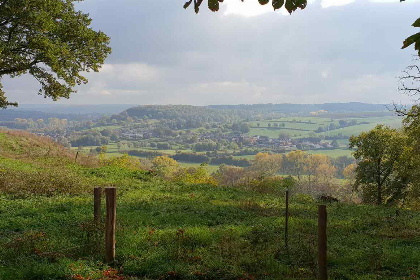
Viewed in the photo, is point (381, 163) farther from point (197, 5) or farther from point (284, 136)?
point (284, 136)

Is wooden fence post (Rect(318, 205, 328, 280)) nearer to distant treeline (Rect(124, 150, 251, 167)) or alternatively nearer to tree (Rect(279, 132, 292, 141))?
distant treeline (Rect(124, 150, 251, 167))

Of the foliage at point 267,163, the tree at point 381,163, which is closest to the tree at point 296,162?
the foliage at point 267,163

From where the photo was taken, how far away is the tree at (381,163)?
34500 mm

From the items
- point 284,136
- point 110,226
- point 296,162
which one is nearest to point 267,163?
point 296,162

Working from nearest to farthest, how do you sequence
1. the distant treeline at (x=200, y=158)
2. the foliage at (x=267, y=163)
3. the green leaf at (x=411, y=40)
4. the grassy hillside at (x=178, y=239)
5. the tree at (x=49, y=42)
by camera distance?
1. the green leaf at (x=411, y=40)
2. the grassy hillside at (x=178, y=239)
3. the tree at (x=49, y=42)
4. the foliage at (x=267, y=163)
5. the distant treeline at (x=200, y=158)

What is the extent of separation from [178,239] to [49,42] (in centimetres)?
1445

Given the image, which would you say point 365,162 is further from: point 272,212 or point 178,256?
point 178,256

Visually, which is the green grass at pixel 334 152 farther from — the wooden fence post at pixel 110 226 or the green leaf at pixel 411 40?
the green leaf at pixel 411 40

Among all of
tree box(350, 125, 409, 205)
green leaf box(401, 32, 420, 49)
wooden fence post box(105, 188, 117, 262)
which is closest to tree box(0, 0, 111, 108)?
wooden fence post box(105, 188, 117, 262)

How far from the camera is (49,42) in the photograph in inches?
724

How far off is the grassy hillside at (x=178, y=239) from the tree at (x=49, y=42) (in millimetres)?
6500

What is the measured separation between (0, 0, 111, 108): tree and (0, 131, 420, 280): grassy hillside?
256 inches

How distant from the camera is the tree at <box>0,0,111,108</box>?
1742 cm

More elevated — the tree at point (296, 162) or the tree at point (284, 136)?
the tree at point (284, 136)
